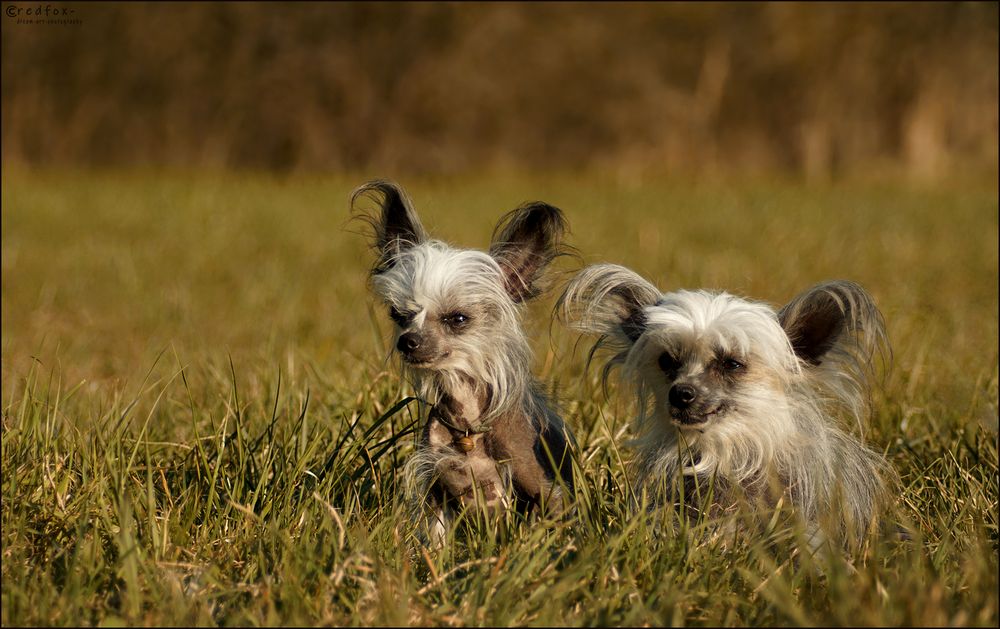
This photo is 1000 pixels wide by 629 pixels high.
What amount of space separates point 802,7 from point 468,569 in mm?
26645

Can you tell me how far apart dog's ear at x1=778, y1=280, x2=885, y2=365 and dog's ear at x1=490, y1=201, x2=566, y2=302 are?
2.58 feet

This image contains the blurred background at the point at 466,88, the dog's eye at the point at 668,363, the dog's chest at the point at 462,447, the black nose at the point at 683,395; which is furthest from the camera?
the blurred background at the point at 466,88

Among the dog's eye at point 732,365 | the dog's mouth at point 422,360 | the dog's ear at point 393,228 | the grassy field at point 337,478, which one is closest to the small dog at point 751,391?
the dog's eye at point 732,365

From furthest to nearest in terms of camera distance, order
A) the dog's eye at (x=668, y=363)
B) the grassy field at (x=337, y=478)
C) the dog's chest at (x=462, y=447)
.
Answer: the dog's chest at (x=462, y=447), the dog's eye at (x=668, y=363), the grassy field at (x=337, y=478)

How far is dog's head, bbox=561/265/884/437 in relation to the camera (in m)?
3.22

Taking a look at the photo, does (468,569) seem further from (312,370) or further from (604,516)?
(312,370)

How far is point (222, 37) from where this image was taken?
84.5 ft

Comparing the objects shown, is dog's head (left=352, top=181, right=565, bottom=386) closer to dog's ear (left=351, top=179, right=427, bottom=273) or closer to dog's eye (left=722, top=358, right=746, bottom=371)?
dog's ear (left=351, top=179, right=427, bottom=273)

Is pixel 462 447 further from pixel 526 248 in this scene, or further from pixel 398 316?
pixel 526 248

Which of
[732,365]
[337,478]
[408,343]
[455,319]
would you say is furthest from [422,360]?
[732,365]

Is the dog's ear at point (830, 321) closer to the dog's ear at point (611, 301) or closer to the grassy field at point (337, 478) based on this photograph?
the dog's ear at point (611, 301)

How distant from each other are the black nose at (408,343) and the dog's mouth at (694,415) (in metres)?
0.82

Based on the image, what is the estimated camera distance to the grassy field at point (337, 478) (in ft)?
8.72

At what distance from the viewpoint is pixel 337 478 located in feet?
11.6
